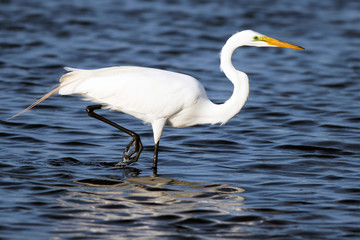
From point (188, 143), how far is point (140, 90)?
5.95 ft

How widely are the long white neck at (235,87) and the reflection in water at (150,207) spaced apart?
1013 millimetres

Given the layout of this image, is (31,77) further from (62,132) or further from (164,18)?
(164,18)

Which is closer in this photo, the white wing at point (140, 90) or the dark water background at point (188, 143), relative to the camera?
the dark water background at point (188, 143)

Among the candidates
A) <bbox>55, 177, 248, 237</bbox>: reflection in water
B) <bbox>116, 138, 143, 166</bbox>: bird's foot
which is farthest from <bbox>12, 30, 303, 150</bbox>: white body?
<bbox>55, 177, 248, 237</bbox>: reflection in water

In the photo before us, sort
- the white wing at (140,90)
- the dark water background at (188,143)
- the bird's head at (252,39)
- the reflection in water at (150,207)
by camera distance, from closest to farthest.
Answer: the reflection in water at (150,207) → the dark water background at (188,143) → the white wing at (140,90) → the bird's head at (252,39)

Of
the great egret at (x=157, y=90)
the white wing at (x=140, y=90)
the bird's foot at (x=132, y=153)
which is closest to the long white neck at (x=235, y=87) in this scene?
the great egret at (x=157, y=90)

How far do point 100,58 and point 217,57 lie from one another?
281 cm

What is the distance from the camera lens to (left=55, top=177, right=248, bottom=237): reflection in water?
19.0 feet

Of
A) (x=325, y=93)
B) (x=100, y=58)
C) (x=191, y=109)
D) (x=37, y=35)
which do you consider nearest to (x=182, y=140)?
(x=191, y=109)

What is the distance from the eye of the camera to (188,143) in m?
9.13

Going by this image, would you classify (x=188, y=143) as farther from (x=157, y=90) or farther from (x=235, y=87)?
(x=157, y=90)

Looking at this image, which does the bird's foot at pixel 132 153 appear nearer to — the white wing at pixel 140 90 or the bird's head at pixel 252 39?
the white wing at pixel 140 90

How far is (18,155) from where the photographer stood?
7.98 meters

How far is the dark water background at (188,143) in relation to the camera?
6043 mm
